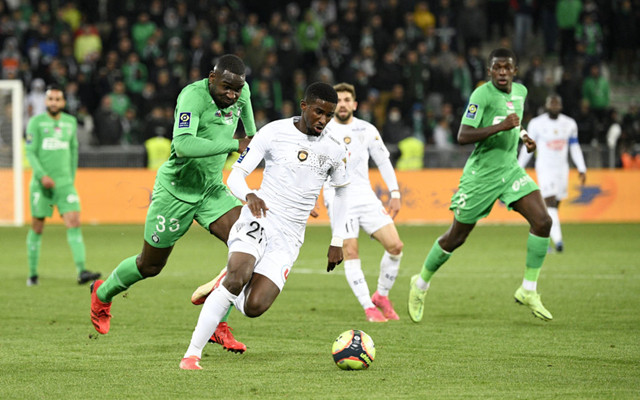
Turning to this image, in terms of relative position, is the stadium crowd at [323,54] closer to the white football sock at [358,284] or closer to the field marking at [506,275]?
the field marking at [506,275]

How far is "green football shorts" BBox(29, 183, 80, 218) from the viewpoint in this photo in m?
13.0

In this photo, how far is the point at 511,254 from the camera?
1661cm

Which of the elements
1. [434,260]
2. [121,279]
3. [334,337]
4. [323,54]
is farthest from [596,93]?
[121,279]

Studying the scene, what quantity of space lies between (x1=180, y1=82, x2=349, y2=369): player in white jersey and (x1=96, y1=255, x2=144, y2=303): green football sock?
Answer: 1.28 m

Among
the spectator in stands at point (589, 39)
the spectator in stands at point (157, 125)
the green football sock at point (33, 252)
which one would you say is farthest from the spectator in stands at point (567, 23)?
the green football sock at point (33, 252)

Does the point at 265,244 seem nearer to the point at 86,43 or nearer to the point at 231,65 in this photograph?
the point at 231,65

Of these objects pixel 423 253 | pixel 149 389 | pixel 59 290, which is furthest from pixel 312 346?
pixel 423 253

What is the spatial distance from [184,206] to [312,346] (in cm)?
159

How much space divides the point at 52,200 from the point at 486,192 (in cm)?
600

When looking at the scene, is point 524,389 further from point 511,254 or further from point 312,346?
point 511,254

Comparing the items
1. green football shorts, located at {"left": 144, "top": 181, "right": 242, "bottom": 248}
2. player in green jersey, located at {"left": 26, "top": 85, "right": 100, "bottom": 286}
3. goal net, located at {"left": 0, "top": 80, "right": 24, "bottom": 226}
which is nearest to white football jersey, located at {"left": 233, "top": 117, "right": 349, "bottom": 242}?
green football shorts, located at {"left": 144, "top": 181, "right": 242, "bottom": 248}

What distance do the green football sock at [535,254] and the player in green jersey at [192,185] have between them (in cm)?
315

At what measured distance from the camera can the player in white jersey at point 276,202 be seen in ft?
23.6

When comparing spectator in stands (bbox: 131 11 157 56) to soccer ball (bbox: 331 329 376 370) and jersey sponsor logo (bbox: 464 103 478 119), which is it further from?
soccer ball (bbox: 331 329 376 370)
